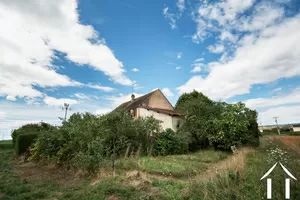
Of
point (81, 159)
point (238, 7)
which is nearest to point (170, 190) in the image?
point (81, 159)

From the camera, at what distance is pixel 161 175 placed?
26.3 ft

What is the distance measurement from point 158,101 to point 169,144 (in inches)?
514

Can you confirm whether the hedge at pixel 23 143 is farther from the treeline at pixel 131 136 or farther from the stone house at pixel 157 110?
the stone house at pixel 157 110

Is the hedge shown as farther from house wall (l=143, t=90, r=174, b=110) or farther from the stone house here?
house wall (l=143, t=90, r=174, b=110)

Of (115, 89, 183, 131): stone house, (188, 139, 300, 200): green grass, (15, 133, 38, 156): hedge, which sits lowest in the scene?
(15, 133, 38, 156): hedge

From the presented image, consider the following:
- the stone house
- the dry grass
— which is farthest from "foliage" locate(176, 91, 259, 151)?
the dry grass

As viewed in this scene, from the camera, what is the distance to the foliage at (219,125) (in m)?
16.2

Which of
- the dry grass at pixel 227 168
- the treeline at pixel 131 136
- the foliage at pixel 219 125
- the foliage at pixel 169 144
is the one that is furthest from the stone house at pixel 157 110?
the dry grass at pixel 227 168

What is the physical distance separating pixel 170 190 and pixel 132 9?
8.87 m

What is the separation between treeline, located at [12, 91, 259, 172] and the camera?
10023 mm

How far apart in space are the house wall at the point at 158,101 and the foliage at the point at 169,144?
1060 cm

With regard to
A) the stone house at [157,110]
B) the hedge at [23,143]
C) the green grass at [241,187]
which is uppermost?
the stone house at [157,110]

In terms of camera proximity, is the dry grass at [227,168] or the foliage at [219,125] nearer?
the dry grass at [227,168]

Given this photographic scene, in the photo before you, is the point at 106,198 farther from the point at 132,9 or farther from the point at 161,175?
the point at 132,9
